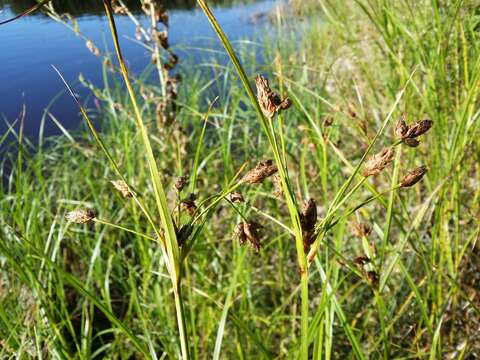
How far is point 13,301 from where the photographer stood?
4.26 feet

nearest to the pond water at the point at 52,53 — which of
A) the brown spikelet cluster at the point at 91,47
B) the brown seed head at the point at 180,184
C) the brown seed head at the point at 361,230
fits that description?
the brown spikelet cluster at the point at 91,47

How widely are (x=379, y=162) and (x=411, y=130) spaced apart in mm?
46

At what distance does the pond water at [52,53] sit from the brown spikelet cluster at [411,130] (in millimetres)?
383

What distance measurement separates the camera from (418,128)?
1.36 feet

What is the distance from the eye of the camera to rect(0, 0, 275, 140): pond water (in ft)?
3.80

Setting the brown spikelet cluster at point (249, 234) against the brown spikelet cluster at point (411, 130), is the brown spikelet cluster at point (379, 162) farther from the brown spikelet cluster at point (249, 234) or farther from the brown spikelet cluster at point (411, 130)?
the brown spikelet cluster at point (249, 234)

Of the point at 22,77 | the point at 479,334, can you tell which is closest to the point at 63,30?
the point at 22,77

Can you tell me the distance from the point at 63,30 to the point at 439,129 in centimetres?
229

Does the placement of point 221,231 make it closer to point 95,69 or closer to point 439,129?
point 439,129

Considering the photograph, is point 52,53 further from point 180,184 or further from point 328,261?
point 180,184

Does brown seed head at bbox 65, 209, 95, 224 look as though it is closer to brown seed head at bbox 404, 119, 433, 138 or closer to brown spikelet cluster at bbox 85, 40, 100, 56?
brown seed head at bbox 404, 119, 433, 138

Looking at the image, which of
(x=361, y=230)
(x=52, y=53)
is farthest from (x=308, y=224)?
(x=52, y=53)

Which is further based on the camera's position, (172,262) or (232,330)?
(232,330)

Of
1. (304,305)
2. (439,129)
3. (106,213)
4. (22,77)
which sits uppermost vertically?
(22,77)
